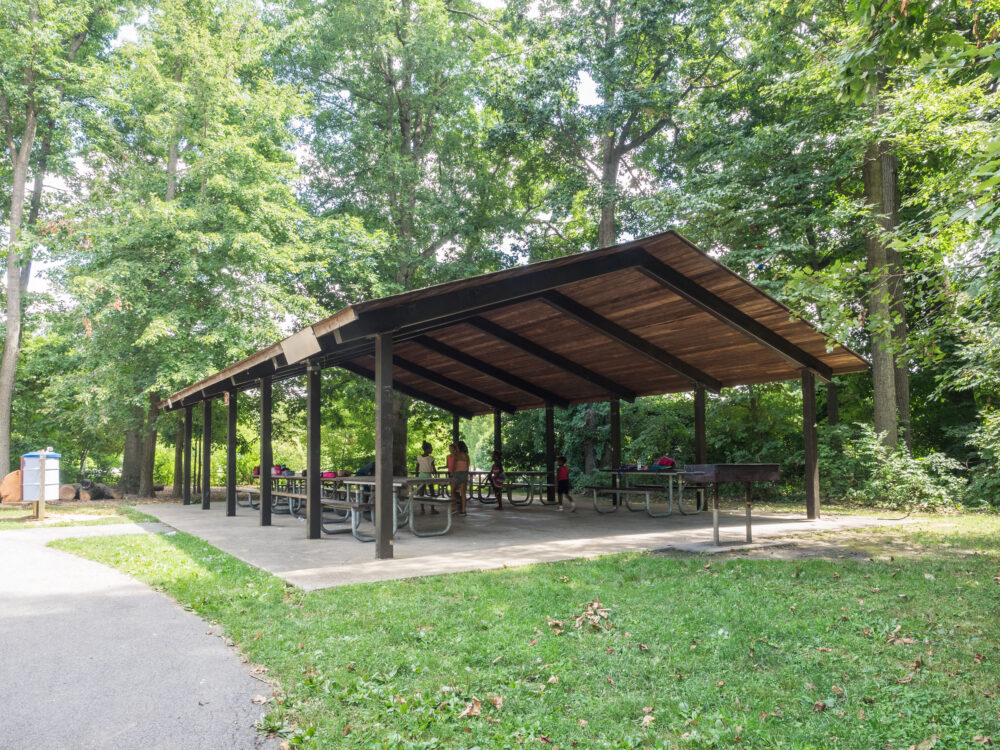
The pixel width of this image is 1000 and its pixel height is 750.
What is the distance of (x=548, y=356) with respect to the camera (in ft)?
41.3

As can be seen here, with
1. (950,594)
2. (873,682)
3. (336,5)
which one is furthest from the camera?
(336,5)

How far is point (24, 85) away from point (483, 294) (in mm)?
17808

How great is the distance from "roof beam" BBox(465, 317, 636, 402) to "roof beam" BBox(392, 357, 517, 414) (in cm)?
304

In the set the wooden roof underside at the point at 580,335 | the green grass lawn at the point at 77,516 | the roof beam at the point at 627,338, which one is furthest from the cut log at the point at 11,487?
the roof beam at the point at 627,338

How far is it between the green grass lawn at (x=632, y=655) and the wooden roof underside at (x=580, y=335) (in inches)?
117

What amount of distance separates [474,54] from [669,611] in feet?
72.5

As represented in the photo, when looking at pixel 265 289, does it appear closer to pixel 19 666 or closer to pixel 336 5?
pixel 336 5

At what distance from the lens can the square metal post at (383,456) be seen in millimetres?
7031

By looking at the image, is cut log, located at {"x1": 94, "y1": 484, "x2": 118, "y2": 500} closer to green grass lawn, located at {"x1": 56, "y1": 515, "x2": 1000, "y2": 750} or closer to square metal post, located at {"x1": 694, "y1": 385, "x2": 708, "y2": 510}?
green grass lawn, located at {"x1": 56, "y1": 515, "x2": 1000, "y2": 750}

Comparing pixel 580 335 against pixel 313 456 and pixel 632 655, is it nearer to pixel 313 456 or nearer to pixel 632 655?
pixel 313 456

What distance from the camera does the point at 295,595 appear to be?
5.33 metres

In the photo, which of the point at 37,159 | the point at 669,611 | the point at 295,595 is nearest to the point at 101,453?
the point at 37,159

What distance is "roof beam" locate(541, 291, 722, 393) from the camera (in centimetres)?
1008

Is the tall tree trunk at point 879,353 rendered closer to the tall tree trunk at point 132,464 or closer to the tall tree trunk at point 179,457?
the tall tree trunk at point 179,457
